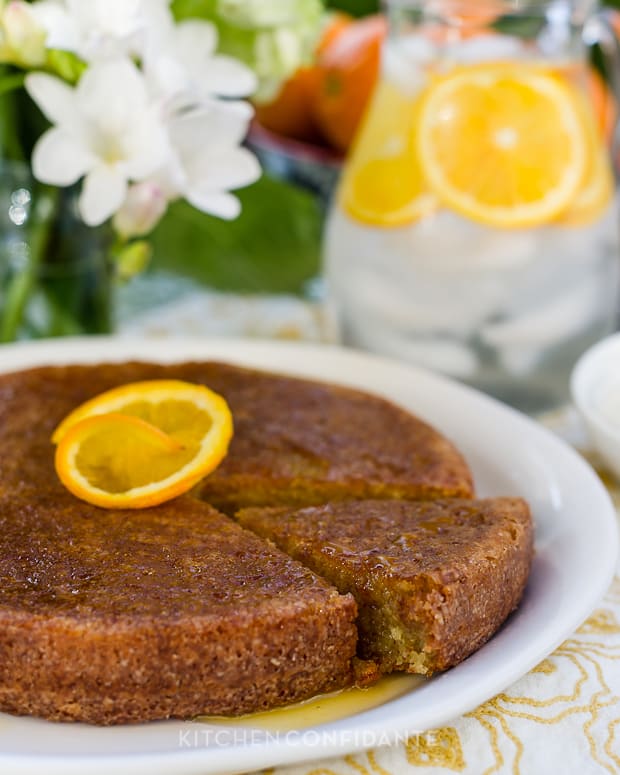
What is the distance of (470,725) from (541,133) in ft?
3.79

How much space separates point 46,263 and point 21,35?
0.60 m

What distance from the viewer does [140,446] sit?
1529mm

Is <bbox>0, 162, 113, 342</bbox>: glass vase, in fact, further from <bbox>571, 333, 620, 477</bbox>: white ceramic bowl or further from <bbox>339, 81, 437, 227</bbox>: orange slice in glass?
<bbox>571, 333, 620, 477</bbox>: white ceramic bowl

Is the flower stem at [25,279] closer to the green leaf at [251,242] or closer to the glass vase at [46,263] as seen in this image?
the glass vase at [46,263]

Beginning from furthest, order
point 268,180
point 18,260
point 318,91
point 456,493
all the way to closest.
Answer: point 318,91
point 268,180
point 18,260
point 456,493

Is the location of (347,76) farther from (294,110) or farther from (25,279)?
(25,279)

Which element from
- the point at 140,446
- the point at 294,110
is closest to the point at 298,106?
the point at 294,110

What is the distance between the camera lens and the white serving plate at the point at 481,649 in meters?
1.09

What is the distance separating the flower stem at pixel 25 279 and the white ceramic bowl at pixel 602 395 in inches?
41.9

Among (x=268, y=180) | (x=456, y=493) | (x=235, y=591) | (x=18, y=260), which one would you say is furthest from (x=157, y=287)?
(x=235, y=591)

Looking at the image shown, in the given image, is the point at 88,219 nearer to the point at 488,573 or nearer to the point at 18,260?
the point at 18,260

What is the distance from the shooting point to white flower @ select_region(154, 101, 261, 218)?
1724mm

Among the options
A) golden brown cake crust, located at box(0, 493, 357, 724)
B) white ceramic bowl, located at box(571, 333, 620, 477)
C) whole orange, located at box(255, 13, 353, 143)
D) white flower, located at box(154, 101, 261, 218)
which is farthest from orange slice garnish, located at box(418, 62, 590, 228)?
whole orange, located at box(255, 13, 353, 143)

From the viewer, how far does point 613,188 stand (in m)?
2.14
